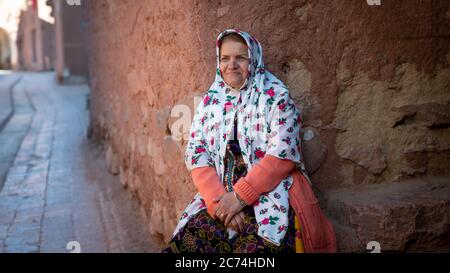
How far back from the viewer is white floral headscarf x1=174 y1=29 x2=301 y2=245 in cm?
220

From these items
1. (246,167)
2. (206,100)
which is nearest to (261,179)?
(246,167)

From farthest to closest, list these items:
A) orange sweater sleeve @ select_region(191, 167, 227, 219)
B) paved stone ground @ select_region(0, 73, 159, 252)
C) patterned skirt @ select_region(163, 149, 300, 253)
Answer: paved stone ground @ select_region(0, 73, 159, 252) → orange sweater sleeve @ select_region(191, 167, 227, 219) → patterned skirt @ select_region(163, 149, 300, 253)

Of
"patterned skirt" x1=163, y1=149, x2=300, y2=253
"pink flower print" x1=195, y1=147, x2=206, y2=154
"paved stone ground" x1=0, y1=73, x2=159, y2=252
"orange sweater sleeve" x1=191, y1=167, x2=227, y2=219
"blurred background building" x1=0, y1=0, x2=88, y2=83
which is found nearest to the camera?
"patterned skirt" x1=163, y1=149, x2=300, y2=253

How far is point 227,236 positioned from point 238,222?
9 cm

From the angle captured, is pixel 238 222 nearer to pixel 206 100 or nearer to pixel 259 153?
pixel 259 153

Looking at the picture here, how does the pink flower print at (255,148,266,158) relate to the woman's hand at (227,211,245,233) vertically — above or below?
above

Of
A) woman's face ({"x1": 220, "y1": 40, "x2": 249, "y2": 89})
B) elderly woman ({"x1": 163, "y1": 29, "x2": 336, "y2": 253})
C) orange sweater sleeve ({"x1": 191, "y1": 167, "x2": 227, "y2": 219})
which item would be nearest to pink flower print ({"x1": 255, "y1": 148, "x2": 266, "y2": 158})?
elderly woman ({"x1": 163, "y1": 29, "x2": 336, "y2": 253})

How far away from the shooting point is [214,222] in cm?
229

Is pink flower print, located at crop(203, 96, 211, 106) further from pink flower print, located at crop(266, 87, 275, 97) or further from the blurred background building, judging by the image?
the blurred background building

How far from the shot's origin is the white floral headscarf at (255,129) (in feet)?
7.21

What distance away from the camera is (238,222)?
2.21m

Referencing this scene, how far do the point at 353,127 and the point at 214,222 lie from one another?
35.5 inches

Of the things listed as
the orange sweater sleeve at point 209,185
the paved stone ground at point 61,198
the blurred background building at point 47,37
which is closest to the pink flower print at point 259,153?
the orange sweater sleeve at point 209,185

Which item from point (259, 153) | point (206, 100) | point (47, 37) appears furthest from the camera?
point (47, 37)
